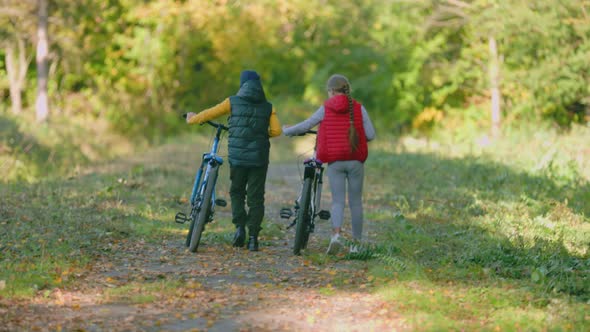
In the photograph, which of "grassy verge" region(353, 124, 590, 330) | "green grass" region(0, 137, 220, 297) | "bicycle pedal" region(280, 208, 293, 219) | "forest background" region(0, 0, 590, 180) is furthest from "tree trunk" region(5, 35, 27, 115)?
"bicycle pedal" region(280, 208, 293, 219)

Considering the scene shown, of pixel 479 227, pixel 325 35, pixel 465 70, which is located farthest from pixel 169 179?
pixel 325 35

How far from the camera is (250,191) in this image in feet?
31.1

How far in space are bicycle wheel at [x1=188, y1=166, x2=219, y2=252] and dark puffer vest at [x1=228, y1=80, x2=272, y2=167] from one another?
1.16ft

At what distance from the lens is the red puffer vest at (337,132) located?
8992 mm

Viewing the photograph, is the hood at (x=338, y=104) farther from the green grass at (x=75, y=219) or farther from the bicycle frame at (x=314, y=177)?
the green grass at (x=75, y=219)

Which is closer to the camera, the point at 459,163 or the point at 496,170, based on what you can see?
the point at 496,170

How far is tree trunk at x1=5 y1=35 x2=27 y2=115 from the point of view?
29359mm

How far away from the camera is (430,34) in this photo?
29.7 m

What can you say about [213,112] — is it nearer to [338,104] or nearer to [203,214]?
[203,214]

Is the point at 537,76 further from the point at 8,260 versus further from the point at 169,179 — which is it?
the point at 8,260

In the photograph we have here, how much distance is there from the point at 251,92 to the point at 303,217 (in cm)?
137

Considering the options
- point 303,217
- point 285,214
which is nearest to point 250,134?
point 285,214

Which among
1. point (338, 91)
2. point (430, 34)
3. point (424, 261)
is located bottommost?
point (424, 261)

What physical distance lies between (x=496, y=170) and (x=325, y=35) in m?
21.3
